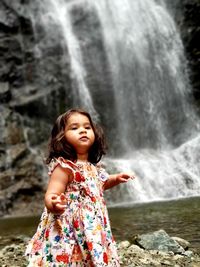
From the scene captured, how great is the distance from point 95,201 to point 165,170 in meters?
14.0

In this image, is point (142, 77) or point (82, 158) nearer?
point (82, 158)

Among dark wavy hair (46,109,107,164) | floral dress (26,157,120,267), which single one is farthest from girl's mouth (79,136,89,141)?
floral dress (26,157,120,267)

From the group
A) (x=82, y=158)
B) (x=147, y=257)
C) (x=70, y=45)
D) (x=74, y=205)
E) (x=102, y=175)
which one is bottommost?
(x=147, y=257)

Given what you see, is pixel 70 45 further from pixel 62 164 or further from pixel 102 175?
pixel 62 164

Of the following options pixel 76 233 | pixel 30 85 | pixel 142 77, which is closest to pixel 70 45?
pixel 30 85

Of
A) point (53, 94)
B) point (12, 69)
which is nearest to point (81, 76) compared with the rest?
point (53, 94)

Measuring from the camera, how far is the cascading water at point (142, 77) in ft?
67.3

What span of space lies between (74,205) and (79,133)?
529 millimetres

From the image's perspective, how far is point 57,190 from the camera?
305 centimetres

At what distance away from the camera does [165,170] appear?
1692cm

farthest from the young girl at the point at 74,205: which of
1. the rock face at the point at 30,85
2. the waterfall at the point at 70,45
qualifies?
the waterfall at the point at 70,45

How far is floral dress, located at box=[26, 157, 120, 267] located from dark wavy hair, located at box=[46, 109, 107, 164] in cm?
10

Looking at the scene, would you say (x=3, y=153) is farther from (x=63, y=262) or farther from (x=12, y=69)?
(x=63, y=262)

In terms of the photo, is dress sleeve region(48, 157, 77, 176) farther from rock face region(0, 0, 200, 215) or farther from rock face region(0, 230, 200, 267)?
rock face region(0, 0, 200, 215)
